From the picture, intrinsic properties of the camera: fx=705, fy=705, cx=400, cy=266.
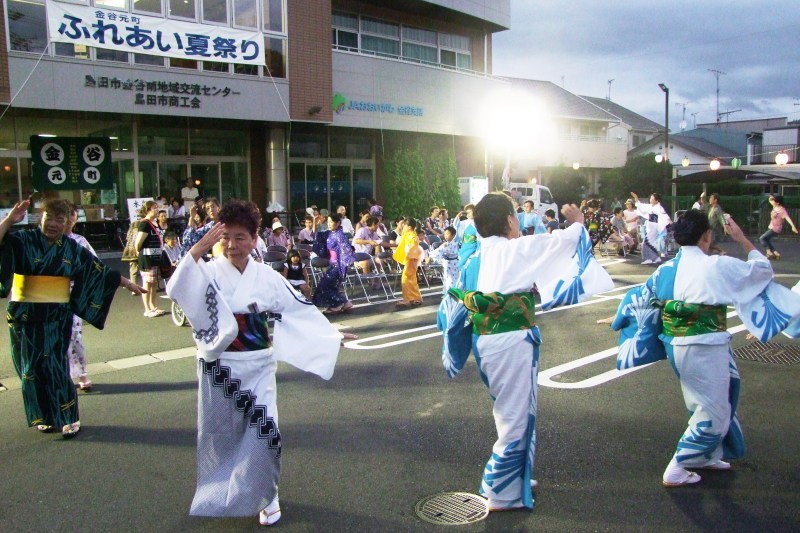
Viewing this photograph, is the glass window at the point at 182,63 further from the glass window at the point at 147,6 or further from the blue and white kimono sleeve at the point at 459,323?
the blue and white kimono sleeve at the point at 459,323

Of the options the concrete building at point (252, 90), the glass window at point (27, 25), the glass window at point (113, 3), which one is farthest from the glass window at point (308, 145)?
the glass window at point (27, 25)

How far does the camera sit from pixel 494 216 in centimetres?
412

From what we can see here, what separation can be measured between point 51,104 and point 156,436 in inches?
467

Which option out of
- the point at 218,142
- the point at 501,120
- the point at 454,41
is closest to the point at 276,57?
the point at 218,142

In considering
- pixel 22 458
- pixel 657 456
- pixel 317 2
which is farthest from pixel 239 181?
pixel 657 456

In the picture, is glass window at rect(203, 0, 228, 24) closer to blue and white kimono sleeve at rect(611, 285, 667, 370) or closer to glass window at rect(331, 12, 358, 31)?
glass window at rect(331, 12, 358, 31)

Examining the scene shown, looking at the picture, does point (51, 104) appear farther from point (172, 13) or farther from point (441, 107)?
point (441, 107)

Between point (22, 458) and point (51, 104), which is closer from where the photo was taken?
point (22, 458)

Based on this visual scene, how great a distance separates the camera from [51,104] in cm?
1478

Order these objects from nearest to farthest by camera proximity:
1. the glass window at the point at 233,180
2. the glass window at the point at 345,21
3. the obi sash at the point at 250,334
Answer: the obi sash at the point at 250,334, the glass window at the point at 233,180, the glass window at the point at 345,21

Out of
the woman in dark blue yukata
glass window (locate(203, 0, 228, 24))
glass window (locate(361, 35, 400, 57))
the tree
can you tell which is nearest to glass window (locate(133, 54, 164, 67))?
glass window (locate(203, 0, 228, 24))

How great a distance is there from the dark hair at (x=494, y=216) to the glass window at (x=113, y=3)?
1367cm

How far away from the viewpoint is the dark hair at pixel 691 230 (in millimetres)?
4375

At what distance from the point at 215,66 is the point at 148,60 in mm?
1725
